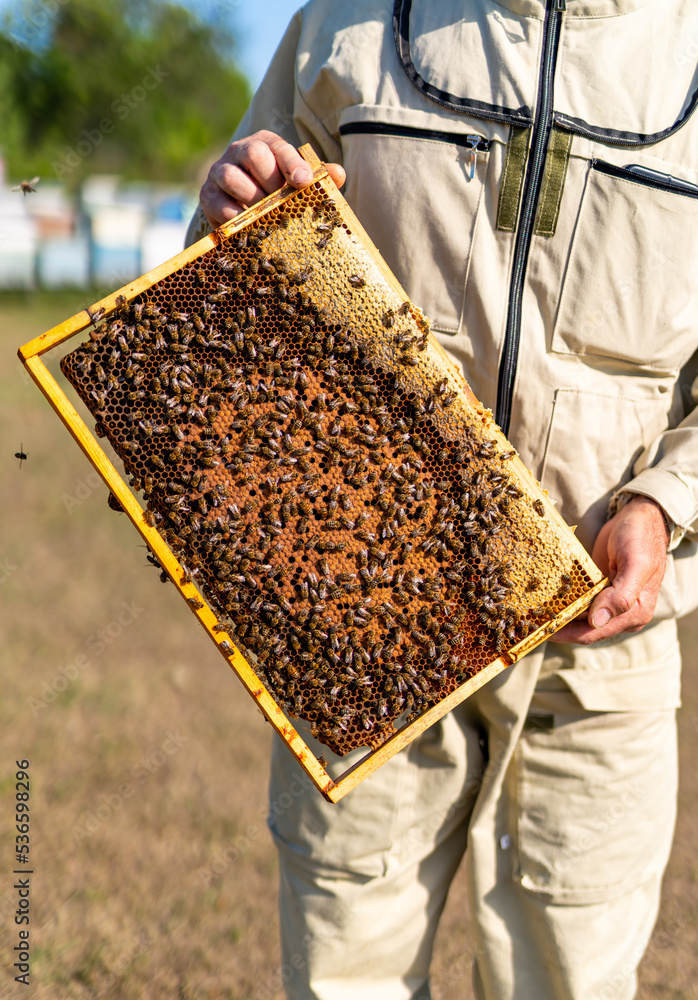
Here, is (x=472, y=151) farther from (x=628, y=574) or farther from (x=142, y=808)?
(x=142, y=808)

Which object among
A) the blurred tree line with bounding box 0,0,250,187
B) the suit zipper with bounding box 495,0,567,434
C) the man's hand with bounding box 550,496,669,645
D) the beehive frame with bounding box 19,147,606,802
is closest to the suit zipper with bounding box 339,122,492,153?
the suit zipper with bounding box 495,0,567,434

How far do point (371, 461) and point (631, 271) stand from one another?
3.46 ft

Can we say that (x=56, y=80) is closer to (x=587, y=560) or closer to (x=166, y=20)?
(x=166, y=20)

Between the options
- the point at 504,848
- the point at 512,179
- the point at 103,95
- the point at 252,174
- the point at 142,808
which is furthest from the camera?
the point at 103,95

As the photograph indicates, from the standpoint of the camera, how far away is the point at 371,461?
7.64 ft

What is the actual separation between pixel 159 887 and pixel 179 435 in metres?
3.08

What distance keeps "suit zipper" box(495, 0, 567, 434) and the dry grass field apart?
10.4 feet

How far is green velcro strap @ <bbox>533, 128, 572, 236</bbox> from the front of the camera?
7.68ft

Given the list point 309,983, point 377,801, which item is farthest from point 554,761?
point 309,983

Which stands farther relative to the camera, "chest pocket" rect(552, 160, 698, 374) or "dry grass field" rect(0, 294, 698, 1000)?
"dry grass field" rect(0, 294, 698, 1000)

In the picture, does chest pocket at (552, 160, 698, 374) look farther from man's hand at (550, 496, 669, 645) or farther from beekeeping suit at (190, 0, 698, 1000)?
man's hand at (550, 496, 669, 645)

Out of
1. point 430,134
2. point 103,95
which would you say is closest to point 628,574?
point 430,134

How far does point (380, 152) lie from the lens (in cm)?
244

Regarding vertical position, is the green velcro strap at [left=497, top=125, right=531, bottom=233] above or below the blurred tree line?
below
